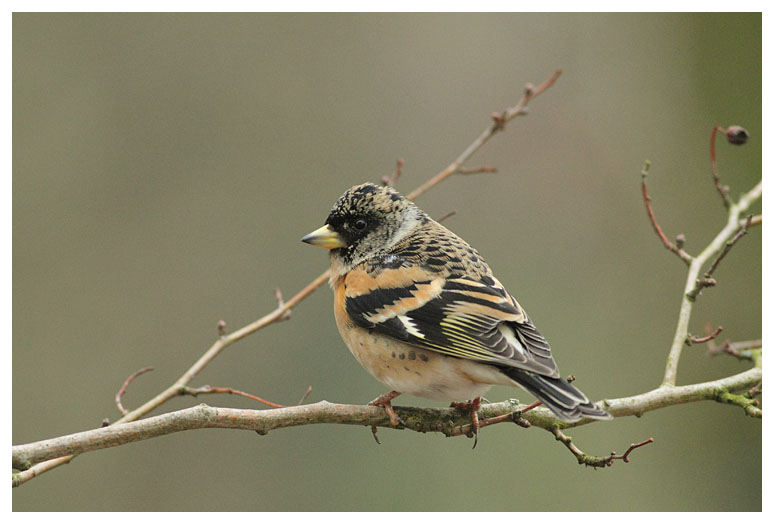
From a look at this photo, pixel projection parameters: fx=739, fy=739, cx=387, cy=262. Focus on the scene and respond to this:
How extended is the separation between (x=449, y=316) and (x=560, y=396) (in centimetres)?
60

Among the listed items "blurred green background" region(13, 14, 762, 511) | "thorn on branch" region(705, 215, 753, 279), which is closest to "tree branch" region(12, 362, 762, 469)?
"thorn on branch" region(705, 215, 753, 279)

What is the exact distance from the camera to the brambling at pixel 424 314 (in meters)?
2.58

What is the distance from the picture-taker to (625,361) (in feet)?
19.2

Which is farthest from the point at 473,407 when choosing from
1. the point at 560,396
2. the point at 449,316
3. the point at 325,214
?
the point at 325,214

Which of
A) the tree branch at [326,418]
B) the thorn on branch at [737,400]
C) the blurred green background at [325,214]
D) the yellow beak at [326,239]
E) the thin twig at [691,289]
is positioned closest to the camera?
the tree branch at [326,418]

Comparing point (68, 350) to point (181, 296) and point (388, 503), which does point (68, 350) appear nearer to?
point (181, 296)

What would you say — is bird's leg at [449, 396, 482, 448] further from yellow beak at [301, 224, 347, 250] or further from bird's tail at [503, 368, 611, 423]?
yellow beak at [301, 224, 347, 250]

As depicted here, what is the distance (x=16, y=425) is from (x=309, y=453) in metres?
1.95

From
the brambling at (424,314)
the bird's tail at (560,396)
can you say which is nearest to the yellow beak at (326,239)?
the brambling at (424,314)

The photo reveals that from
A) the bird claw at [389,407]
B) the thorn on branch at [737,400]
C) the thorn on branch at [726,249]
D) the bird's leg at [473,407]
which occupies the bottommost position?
the thorn on branch at [737,400]

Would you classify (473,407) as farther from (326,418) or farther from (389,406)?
(326,418)

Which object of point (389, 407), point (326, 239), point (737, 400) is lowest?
point (737, 400)

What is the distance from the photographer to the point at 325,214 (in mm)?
5496

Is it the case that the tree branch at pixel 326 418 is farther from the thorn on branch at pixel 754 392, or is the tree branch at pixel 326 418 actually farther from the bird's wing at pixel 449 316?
the bird's wing at pixel 449 316
